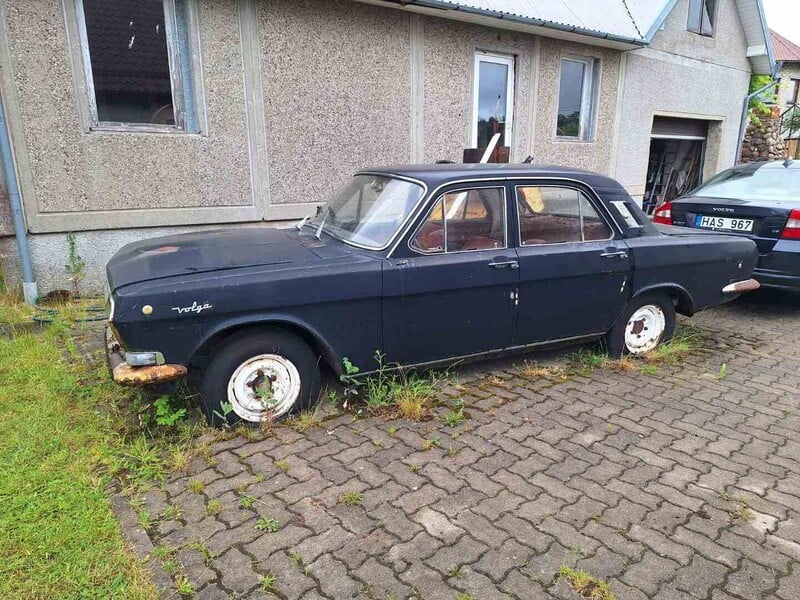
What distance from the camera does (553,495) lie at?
2828 mm

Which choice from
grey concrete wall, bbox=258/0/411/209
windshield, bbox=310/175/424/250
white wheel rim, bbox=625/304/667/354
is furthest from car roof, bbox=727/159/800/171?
windshield, bbox=310/175/424/250

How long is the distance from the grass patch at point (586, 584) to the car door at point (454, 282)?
5.69 feet

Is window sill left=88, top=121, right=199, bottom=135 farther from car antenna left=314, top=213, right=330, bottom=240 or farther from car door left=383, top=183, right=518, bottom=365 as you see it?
car door left=383, top=183, right=518, bottom=365

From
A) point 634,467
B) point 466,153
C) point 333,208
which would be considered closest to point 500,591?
point 634,467

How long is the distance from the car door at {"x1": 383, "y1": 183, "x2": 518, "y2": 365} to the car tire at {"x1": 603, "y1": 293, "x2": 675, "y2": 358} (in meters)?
1.16

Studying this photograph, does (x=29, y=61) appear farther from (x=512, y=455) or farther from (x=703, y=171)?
(x=703, y=171)

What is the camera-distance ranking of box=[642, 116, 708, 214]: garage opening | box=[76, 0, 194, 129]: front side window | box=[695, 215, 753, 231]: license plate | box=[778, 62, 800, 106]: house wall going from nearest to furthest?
box=[76, 0, 194, 129]: front side window
box=[695, 215, 753, 231]: license plate
box=[642, 116, 708, 214]: garage opening
box=[778, 62, 800, 106]: house wall

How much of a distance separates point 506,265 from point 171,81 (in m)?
4.60

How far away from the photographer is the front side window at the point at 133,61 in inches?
223

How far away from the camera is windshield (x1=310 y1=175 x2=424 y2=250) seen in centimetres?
366

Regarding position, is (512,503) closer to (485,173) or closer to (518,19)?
(485,173)

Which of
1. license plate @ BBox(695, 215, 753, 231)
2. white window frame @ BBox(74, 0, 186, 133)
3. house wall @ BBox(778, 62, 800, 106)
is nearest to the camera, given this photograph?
white window frame @ BBox(74, 0, 186, 133)

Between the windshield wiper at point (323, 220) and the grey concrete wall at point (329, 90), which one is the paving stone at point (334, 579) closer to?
the windshield wiper at point (323, 220)

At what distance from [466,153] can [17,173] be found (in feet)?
15.4
